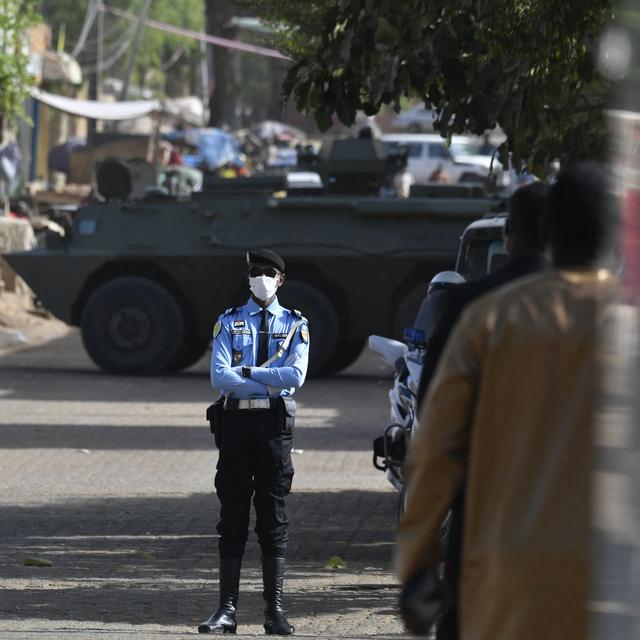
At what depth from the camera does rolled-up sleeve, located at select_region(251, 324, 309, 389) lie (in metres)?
7.13

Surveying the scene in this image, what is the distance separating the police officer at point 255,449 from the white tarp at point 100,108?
25768 mm

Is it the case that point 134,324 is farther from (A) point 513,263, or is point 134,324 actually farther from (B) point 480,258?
(A) point 513,263

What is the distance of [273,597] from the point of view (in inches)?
281

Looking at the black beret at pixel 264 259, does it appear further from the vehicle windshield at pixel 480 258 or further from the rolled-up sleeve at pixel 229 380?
the vehicle windshield at pixel 480 258

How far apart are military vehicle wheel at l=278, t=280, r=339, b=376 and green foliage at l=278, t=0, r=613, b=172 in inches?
325

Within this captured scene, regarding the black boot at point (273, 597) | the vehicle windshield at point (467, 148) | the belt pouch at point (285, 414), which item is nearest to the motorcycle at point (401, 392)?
the belt pouch at point (285, 414)

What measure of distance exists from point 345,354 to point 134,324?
2248 mm

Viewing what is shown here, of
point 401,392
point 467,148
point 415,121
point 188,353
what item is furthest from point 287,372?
point 415,121

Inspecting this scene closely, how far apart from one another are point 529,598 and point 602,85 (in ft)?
22.1

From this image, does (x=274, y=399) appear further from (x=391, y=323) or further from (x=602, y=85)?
(x=391, y=323)

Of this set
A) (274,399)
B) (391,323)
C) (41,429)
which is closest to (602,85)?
(274,399)

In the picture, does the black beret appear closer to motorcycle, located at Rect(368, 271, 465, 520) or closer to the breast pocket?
the breast pocket

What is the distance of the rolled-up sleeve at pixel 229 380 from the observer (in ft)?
23.3

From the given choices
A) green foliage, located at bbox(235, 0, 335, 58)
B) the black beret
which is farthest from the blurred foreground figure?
green foliage, located at bbox(235, 0, 335, 58)
